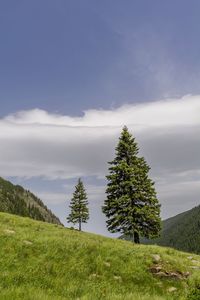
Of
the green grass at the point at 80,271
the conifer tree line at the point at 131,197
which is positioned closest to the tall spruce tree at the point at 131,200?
the conifer tree line at the point at 131,197

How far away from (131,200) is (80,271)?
33357 millimetres

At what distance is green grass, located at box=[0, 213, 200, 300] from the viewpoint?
1119 centimetres

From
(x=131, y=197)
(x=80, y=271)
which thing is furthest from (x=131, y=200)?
(x=80, y=271)

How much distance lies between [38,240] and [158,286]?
222 inches

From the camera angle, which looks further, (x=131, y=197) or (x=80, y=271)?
(x=131, y=197)

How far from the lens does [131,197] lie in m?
46.9

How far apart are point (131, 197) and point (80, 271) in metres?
33.2

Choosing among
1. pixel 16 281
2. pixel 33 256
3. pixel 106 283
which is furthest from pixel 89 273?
pixel 16 281

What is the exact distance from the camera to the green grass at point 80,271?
1119 cm

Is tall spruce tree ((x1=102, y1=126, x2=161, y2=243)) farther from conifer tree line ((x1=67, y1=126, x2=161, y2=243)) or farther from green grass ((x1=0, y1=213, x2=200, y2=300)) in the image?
green grass ((x1=0, y1=213, x2=200, y2=300))

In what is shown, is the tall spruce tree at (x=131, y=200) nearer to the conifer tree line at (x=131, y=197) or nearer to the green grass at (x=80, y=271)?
the conifer tree line at (x=131, y=197)

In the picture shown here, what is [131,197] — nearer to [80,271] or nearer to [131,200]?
[131,200]

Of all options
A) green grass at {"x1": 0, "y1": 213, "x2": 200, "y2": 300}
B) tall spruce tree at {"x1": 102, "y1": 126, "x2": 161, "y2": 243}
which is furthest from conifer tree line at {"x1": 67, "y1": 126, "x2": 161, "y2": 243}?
green grass at {"x1": 0, "y1": 213, "x2": 200, "y2": 300}

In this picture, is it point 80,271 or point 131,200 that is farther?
point 131,200
